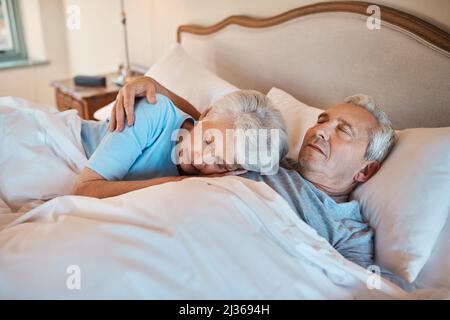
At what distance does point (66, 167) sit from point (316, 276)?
826mm

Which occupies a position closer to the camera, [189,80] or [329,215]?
[329,215]

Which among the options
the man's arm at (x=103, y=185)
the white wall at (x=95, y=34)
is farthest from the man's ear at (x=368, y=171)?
the white wall at (x=95, y=34)

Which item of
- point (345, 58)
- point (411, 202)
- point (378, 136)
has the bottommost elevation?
point (411, 202)

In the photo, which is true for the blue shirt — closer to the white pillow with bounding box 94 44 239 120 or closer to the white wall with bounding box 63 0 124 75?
the white pillow with bounding box 94 44 239 120

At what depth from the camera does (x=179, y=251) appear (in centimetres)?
72

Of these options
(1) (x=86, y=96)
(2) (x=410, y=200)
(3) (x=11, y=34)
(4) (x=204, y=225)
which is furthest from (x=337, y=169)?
(3) (x=11, y=34)

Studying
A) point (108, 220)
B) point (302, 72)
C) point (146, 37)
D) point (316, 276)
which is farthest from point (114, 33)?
point (316, 276)

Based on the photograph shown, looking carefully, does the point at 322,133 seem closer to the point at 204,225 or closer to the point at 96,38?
the point at 204,225

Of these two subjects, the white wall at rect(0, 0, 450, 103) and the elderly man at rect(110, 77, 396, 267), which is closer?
the elderly man at rect(110, 77, 396, 267)

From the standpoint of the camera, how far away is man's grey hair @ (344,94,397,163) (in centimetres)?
102

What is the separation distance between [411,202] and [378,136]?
202 mm

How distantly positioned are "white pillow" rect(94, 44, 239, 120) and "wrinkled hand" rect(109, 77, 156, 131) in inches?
16.6

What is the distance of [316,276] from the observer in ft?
A: 2.49

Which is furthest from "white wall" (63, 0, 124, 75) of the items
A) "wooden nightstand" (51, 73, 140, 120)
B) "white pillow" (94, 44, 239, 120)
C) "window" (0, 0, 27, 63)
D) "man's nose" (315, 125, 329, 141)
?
"man's nose" (315, 125, 329, 141)
